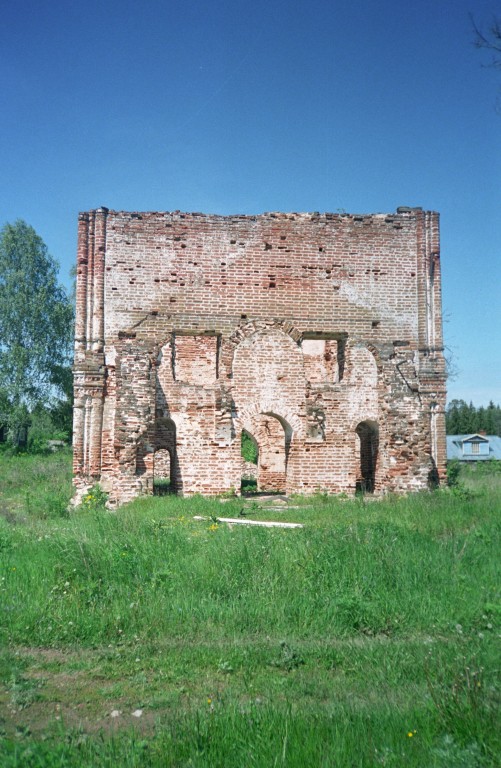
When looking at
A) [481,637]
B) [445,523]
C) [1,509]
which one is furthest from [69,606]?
[1,509]

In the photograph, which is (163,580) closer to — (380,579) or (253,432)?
(380,579)

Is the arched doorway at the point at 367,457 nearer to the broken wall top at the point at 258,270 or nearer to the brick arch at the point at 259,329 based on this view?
the broken wall top at the point at 258,270

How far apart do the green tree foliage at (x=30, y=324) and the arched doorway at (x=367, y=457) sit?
17.6 m

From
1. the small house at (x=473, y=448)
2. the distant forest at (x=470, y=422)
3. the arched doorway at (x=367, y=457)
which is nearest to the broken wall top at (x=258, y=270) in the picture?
the arched doorway at (x=367, y=457)

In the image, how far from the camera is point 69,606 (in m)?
5.48

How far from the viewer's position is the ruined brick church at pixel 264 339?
13.6 meters

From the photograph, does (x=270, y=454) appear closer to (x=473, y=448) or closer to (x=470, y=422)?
(x=473, y=448)

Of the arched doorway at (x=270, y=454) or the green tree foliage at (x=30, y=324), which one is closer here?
the arched doorway at (x=270, y=454)

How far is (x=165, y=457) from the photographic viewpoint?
69.3 ft

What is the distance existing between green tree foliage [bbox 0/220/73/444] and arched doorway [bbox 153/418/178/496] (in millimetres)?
9880

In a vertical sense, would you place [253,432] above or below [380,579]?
above

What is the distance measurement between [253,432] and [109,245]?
6.24 metres

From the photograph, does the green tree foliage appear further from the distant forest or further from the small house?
the distant forest

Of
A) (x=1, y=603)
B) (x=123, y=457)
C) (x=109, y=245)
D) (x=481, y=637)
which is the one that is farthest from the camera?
(x=109, y=245)
